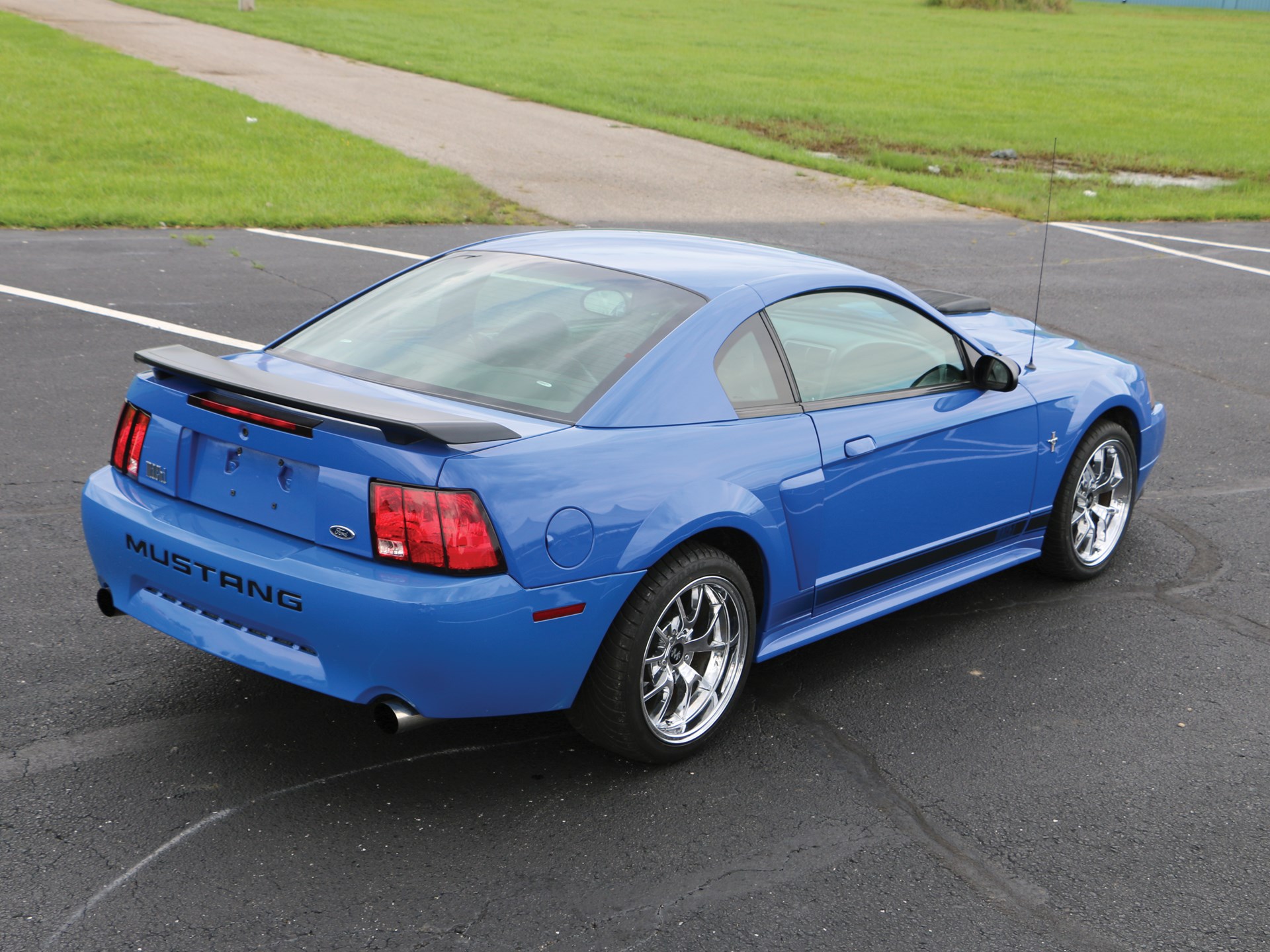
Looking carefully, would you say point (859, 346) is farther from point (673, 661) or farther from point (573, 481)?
point (573, 481)

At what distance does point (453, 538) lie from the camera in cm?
336

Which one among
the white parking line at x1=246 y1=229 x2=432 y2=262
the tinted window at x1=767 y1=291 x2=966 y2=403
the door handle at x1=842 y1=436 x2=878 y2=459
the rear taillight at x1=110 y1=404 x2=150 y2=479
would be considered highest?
the tinted window at x1=767 y1=291 x2=966 y2=403

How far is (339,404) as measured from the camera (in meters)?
3.44

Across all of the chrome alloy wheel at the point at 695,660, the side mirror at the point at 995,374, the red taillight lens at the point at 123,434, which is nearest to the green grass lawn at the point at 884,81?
the side mirror at the point at 995,374

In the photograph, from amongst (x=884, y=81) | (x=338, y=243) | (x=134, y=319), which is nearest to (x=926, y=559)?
(x=134, y=319)

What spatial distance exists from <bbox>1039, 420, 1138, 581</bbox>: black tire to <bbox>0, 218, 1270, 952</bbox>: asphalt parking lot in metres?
0.13

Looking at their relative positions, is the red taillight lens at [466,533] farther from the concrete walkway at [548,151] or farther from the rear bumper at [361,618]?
the concrete walkway at [548,151]

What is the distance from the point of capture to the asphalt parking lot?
3223 millimetres

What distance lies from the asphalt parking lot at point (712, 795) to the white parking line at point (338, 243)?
5.86m

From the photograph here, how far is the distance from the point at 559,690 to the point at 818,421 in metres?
1.30

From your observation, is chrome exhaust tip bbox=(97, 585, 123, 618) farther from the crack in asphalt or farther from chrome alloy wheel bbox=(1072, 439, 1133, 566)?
the crack in asphalt

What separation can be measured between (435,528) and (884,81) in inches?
1107

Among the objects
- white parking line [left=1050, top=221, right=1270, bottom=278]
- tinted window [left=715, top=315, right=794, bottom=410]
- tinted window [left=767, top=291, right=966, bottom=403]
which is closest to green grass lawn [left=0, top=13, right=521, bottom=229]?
white parking line [left=1050, top=221, right=1270, bottom=278]

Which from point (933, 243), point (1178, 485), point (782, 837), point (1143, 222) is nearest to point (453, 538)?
point (782, 837)
